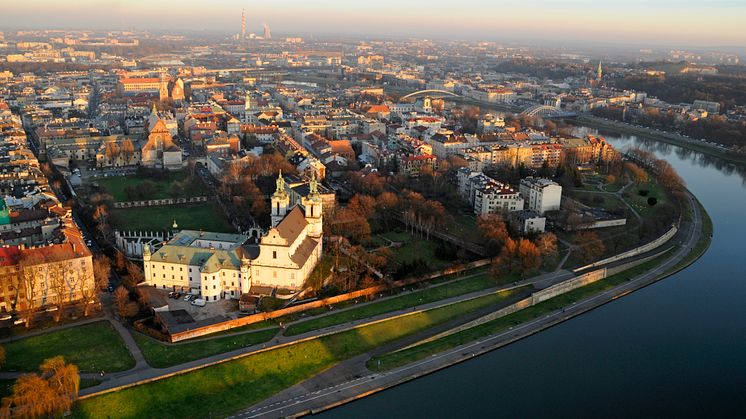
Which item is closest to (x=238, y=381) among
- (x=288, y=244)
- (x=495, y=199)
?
(x=288, y=244)

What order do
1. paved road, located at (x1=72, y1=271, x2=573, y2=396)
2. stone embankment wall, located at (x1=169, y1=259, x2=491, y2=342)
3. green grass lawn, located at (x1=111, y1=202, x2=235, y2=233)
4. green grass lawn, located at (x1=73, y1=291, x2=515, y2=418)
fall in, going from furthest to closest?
green grass lawn, located at (x1=111, y1=202, x2=235, y2=233) → stone embankment wall, located at (x1=169, y1=259, x2=491, y2=342) → paved road, located at (x1=72, y1=271, x2=573, y2=396) → green grass lawn, located at (x1=73, y1=291, x2=515, y2=418)

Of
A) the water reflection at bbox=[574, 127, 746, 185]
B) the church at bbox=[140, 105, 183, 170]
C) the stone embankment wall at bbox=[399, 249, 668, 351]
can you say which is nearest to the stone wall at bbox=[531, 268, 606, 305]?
the stone embankment wall at bbox=[399, 249, 668, 351]

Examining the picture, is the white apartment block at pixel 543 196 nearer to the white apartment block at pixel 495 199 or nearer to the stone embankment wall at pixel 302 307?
the white apartment block at pixel 495 199

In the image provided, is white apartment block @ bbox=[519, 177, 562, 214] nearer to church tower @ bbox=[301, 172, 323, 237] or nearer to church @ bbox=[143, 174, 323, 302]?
church tower @ bbox=[301, 172, 323, 237]

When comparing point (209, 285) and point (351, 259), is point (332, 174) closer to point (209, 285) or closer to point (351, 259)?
point (351, 259)

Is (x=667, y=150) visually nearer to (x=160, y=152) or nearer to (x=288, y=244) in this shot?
(x=160, y=152)

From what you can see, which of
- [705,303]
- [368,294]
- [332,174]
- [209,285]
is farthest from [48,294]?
[705,303]

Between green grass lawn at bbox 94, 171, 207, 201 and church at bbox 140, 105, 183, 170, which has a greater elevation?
church at bbox 140, 105, 183, 170

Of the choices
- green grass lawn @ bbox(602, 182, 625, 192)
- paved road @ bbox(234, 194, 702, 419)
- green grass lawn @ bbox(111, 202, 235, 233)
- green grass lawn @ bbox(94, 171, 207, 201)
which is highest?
green grass lawn @ bbox(602, 182, 625, 192)
